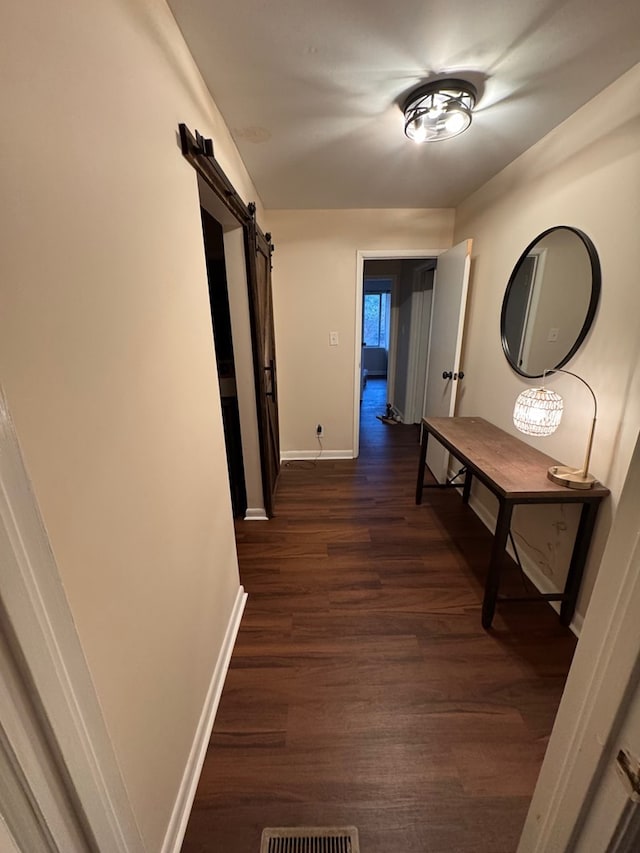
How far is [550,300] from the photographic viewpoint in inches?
69.7

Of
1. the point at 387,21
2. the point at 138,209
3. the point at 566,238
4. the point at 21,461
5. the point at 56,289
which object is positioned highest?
the point at 387,21

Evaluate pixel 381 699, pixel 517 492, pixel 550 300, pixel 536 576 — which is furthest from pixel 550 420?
pixel 381 699

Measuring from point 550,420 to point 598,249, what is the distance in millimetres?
786

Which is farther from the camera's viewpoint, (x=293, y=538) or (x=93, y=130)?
(x=293, y=538)

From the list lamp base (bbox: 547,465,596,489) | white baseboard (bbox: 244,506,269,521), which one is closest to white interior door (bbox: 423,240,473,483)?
lamp base (bbox: 547,465,596,489)

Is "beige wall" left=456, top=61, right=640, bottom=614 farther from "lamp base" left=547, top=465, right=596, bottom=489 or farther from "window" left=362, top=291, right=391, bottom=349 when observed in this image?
"window" left=362, top=291, right=391, bottom=349

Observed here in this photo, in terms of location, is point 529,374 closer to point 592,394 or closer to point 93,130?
point 592,394

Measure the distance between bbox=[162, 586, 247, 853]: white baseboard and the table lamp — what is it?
5.55 ft

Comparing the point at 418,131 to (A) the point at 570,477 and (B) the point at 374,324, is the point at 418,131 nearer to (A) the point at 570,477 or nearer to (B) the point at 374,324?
(A) the point at 570,477

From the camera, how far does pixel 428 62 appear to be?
1234 millimetres

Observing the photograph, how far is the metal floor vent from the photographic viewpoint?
0.95 m

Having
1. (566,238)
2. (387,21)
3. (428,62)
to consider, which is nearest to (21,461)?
(387,21)

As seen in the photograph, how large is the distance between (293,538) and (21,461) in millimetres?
2021

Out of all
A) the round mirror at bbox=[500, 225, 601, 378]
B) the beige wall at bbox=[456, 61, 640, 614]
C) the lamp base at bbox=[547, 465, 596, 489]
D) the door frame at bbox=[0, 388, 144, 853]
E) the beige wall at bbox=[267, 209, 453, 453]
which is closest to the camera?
the door frame at bbox=[0, 388, 144, 853]
